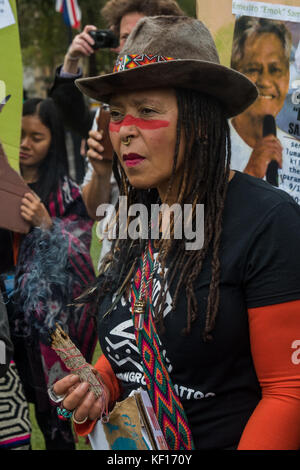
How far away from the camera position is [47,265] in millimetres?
2385

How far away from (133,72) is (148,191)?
443mm

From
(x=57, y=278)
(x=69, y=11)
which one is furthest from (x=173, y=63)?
(x=69, y=11)

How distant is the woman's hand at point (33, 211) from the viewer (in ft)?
9.11

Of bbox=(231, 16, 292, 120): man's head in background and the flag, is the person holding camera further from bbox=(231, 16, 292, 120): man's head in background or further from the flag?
the flag

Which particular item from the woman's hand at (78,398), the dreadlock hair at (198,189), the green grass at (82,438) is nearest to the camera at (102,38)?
the green grass at (82,438)

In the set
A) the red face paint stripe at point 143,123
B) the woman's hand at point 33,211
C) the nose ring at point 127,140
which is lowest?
the woman's hand at point 33,211

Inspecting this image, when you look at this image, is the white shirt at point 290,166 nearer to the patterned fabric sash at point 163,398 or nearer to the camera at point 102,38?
the patterned fabric sash at point 163,398

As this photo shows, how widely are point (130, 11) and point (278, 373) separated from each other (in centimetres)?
219

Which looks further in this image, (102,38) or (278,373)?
(102,38)

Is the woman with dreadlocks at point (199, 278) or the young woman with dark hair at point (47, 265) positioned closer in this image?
the woman with dreadlocks at point (199, 278)

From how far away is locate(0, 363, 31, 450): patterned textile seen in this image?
2.87 metres

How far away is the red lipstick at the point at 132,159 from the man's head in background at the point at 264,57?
97 cm

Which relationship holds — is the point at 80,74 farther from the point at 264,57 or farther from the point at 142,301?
the point at 142,301

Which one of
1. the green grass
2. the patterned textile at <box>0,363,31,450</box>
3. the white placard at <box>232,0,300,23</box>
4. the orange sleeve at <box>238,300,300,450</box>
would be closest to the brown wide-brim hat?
the orange sleeve at <box>238,300,300,450</box>
